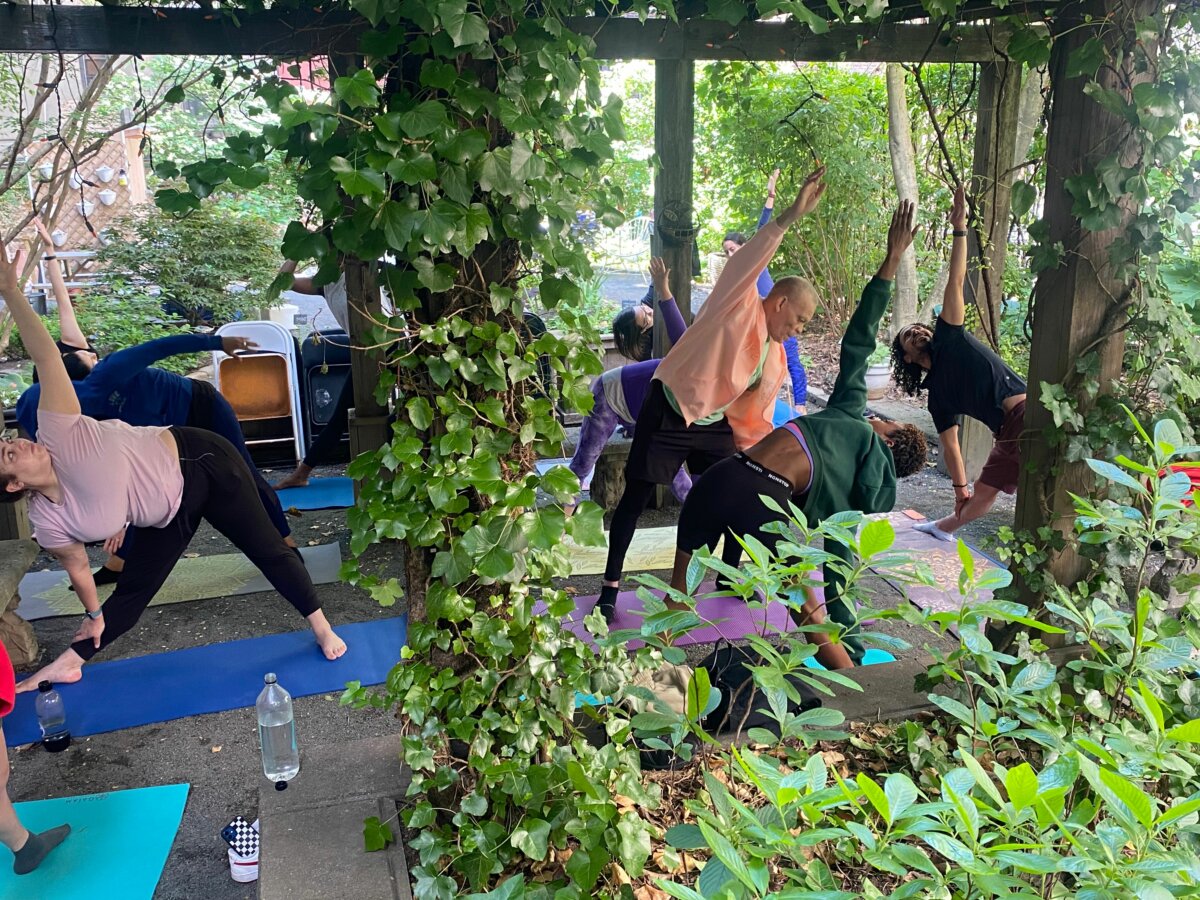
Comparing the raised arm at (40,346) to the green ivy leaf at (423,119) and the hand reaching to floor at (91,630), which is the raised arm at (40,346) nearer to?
the hand reaching to floor at (91,630)

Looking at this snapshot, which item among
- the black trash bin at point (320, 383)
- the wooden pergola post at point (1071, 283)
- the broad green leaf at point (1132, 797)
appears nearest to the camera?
the broad green leaf at point (1132, 797)

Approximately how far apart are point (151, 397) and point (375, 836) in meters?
3.60

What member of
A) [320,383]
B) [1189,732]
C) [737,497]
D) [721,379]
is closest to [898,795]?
[1189,732]

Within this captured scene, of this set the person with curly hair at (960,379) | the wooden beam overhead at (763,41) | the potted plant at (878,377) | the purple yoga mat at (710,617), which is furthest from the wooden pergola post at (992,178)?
the potted plant at (878,377)

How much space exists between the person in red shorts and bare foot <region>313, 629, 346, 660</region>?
1273 mm

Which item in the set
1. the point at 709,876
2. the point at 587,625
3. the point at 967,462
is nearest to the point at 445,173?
the point at 587,625

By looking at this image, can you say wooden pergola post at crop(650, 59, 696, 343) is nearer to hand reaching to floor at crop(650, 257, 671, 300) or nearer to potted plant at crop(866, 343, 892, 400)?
hand reaching to floor at crop(650, 257, 671, 300)

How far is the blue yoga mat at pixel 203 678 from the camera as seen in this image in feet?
12.1

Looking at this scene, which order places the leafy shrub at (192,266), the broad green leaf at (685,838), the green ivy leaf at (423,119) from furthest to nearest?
the leafy shrub at (192,266) → the green ivy leaf at (423,119) → the broad green leaf at (685,838)

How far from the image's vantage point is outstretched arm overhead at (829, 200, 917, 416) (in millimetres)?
3289

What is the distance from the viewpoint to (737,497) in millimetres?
3365

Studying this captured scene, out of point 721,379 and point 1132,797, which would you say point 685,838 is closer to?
point 1132,797

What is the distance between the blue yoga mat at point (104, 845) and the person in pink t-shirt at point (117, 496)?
83 cm

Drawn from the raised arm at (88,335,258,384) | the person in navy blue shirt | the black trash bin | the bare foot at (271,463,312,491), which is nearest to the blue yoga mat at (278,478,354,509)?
the bare foot at (271,463,312,491)
